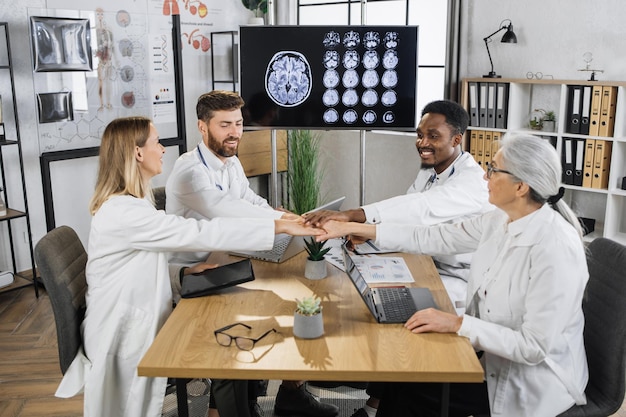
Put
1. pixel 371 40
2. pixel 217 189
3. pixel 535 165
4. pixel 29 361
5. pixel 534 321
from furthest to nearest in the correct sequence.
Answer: pixel 371 40 → pixel 29 361 → pixel 217 189 → pixel 535 165 → pixel 534 321

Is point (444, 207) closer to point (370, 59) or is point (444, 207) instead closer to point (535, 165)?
point (535, 165)

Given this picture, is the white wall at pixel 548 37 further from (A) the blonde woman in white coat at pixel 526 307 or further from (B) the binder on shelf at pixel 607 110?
(A) the blonde woman in white coat at pixel 526 307

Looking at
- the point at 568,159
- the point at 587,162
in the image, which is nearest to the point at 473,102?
the point at 568,159

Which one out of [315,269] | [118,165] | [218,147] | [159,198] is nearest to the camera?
[118,165]

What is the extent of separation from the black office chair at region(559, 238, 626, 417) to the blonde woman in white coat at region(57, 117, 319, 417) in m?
1.35

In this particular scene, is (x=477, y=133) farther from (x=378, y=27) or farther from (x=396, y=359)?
(x=396, y=359)

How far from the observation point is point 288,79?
4.30 meters

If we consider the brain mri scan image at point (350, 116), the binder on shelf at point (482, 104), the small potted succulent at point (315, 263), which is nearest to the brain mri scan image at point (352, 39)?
the brain mri scan image at point (350, 116)

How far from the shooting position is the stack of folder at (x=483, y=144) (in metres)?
5.02

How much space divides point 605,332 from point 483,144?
3079mm

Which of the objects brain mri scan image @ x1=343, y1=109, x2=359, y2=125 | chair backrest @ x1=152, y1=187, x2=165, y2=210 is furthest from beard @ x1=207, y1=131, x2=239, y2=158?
brain mri scan image @ x1=343, y1=109, x2=359, y2=125

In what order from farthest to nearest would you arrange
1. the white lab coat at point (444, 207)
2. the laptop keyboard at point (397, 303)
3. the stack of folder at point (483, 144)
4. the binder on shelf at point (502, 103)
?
the stack of folder at point (483, 144) → the binder on shelf at point (502, 103) → the white lab coat at point (444, 207) → the laptop keyboard at point (397, 303)

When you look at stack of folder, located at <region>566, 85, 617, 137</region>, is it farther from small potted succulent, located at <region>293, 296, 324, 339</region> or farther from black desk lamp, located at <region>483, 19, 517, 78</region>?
small potted succulent, located at <region>293, 296, 324, 339</region>

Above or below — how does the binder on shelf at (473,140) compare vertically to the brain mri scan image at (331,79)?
below
